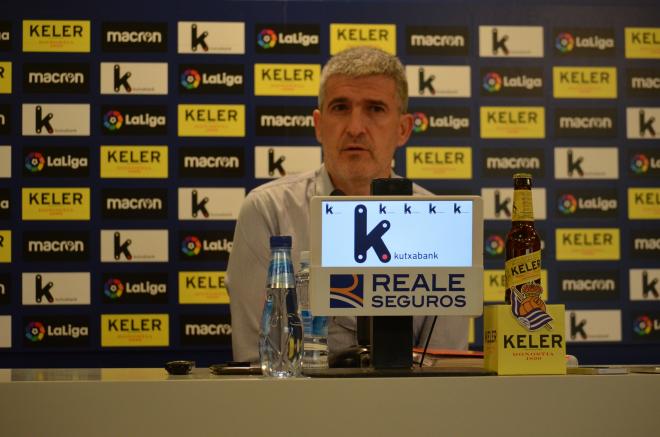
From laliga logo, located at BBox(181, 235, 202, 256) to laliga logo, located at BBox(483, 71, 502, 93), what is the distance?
1615 mm

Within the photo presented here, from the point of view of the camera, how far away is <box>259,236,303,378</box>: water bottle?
1621 mm

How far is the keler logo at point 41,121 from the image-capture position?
4.23 m

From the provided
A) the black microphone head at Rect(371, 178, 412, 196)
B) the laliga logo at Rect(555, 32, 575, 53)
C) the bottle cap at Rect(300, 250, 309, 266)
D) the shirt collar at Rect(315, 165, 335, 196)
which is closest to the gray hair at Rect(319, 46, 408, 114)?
the shirt collar at Rect(315, 165, 335, 196)

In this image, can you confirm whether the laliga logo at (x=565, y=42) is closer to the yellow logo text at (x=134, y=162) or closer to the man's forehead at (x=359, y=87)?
the man's forehead at (x=359, y=87)

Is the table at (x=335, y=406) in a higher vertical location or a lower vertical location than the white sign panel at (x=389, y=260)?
lower

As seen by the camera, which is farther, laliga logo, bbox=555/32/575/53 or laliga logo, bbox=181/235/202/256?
laliga logo, bbox=555/32/575/53

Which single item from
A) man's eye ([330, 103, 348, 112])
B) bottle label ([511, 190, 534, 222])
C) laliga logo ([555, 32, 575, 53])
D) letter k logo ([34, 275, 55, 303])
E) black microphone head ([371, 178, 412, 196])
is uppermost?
laliga logo ([555, 32, 575, 53])

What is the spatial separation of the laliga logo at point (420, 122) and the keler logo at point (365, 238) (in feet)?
9.21

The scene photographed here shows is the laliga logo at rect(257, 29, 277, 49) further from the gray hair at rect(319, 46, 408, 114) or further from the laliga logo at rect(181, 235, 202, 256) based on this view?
the gray hair at rect(319, 46, 408, 114)

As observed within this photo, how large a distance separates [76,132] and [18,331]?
99 centimetres

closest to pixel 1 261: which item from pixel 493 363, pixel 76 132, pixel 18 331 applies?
pixel 18 331

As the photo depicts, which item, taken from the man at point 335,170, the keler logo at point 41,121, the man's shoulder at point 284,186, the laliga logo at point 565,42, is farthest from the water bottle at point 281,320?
the laliga logo at point 565,42

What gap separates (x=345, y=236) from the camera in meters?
1.55

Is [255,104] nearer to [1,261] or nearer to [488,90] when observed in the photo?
[488,90]
